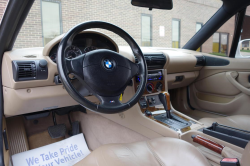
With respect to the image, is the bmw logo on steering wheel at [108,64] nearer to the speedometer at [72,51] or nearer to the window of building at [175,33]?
the speedometer at [72,51]

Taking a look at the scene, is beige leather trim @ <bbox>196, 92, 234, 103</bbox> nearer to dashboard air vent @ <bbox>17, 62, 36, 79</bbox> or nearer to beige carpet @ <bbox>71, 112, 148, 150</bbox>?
beige carpet @ <bbox>71, 112, 148, 150</bbox>

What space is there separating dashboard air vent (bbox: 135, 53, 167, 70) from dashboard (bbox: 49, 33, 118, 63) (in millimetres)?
432

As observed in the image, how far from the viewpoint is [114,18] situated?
66.4 inches

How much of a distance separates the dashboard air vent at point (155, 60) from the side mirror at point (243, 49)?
99 centimetres

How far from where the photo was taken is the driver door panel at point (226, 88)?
223cm

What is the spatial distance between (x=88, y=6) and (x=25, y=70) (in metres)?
0.70

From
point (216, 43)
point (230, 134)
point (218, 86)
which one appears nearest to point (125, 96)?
point (230, 134)

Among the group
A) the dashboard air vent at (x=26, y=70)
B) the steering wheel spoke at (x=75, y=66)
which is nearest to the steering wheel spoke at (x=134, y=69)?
the steering wheel spoke at (x=75, y=66)

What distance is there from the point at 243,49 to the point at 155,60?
1.16 m

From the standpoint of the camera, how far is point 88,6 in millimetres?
1687

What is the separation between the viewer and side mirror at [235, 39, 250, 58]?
235 cm

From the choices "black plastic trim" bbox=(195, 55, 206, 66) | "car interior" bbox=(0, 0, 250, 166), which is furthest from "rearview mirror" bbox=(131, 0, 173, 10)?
"black plastic trim" bbox=(195, 55, 206, 66)

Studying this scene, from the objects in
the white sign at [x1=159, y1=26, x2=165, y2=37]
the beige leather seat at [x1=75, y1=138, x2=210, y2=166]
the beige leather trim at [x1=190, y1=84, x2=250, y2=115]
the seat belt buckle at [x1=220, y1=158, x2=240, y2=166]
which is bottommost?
the beige leather trim at [x1=190, y1=84, x2=250, y2=115]

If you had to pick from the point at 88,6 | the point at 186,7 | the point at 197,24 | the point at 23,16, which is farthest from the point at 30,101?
the point at 197,24
